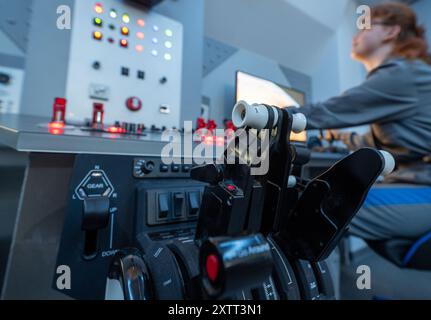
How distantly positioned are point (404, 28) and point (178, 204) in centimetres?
124

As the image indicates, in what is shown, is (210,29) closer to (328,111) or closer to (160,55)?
(160,55)

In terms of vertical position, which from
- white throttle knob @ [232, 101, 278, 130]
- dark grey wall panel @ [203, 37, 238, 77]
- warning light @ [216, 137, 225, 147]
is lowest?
white throttle knob @ [232, 101, 278, 130]

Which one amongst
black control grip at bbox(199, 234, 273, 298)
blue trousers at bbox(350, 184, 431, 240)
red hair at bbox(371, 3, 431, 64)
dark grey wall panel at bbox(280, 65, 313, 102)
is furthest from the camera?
dark grey wall panel at bbox(280, 65, 313, 102)

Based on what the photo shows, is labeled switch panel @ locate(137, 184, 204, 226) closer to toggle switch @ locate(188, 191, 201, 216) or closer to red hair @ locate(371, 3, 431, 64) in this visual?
toggle switch @ locate(188, 191, 201, 216)

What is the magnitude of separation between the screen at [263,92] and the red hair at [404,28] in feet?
1.58

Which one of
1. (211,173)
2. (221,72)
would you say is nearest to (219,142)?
(211,173)

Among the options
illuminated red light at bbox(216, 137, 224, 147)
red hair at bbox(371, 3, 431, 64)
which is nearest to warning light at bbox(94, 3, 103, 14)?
illuminated red light at bbox(216, 137, 224, 147)

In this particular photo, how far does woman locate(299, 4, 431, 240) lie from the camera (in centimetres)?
66

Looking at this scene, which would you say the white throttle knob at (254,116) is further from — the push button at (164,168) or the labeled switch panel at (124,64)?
the labeled switch panel at (124,64)

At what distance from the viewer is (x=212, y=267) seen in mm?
193

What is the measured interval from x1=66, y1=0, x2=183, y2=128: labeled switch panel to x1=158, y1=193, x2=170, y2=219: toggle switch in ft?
1.99

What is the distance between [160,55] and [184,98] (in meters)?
0.21

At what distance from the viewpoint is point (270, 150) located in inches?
10.6

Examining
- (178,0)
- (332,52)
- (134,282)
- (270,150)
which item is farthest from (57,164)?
(332,52)
